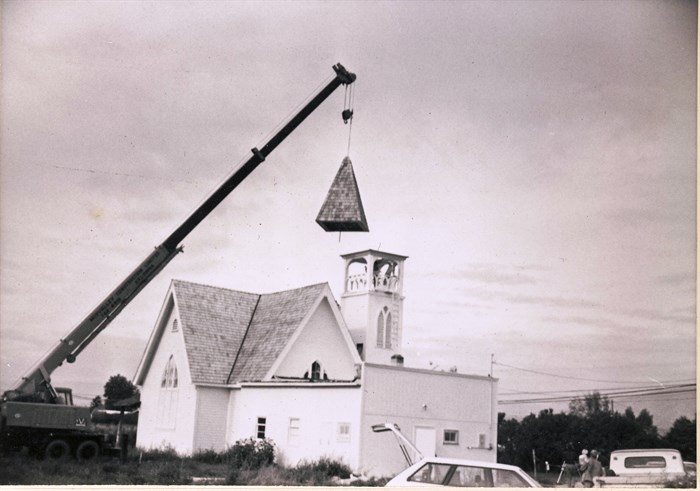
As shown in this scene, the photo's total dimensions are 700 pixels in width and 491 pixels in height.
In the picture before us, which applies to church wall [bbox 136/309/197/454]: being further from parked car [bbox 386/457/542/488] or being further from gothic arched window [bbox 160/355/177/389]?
parked car [bbox 386/457/542/488]

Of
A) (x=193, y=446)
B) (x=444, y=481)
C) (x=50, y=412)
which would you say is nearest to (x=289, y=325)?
(x=193, y=446)

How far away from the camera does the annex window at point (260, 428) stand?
67.7ft

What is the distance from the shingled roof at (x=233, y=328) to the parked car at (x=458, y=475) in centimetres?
822

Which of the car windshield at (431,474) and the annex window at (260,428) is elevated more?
the annex window at (260,428)

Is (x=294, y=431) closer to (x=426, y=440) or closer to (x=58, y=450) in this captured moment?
(x=426, y=440)

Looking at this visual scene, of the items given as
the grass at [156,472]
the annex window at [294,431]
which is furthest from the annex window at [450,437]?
the annex window at [294,431]

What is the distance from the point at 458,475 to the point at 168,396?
10.9 m

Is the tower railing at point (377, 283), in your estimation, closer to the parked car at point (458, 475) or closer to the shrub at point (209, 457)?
the shrub at point (209, 457)

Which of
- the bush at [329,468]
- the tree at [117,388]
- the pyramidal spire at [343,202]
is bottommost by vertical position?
the bush at [329,468]

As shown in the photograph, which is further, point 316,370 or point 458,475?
point 316,370

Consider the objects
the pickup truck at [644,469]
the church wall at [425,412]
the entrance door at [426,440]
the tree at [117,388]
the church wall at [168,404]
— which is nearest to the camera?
the pickup truck at [644,469]

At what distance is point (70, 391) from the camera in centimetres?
1731

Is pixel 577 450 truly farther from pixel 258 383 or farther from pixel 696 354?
pixel 258 383

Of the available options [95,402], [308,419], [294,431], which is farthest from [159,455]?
[308,419]
